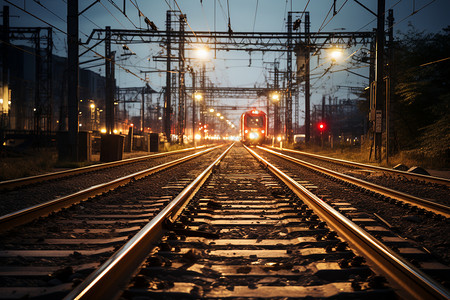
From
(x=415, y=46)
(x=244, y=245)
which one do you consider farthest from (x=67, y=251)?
(x=415, y=46)

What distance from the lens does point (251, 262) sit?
3164 mm

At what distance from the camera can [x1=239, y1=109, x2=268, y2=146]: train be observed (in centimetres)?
3803

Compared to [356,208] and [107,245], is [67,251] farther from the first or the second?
[356,208]

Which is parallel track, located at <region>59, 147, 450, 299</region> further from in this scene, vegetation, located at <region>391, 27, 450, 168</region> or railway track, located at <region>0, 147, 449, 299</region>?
vegetation, located at <region>391, 27, 450, 168</region>

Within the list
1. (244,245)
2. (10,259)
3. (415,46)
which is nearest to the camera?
(10,259)

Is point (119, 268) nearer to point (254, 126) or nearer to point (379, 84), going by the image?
point (379, 84)

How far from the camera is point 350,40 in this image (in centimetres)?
2520

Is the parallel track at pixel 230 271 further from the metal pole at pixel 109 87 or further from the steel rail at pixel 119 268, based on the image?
the metal pole at pixel 109 87

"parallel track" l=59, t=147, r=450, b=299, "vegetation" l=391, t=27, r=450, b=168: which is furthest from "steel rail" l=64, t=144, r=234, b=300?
"vegetation" l=391, t=27, r=450, b=168

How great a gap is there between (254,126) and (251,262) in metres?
35.8

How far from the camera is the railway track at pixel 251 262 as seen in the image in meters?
2.48

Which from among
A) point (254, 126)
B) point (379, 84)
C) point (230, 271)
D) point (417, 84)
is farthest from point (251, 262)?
point (254, 126)

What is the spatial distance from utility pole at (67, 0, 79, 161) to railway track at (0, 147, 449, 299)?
33.2 ft

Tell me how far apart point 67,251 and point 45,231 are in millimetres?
974
